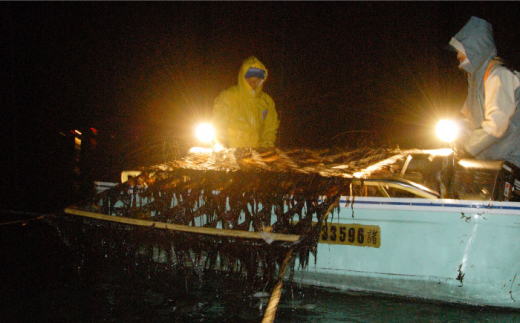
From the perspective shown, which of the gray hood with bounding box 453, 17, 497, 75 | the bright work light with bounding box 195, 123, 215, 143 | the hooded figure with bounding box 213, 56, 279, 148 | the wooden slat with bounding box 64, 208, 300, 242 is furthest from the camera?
the hooded figure with bounding box 213, 56, 279, 148

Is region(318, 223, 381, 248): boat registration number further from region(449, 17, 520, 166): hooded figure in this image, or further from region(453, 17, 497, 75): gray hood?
region(453, 17, 497, 75): gray hood

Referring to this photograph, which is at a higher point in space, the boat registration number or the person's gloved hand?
the person's gloved hand

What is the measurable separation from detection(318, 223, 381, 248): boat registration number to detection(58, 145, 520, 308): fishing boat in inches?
0.4

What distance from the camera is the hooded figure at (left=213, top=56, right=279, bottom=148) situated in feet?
17.8

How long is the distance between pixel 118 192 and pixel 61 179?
8.26 m

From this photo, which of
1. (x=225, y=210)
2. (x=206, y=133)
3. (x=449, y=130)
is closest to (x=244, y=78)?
(x=206, y=133)

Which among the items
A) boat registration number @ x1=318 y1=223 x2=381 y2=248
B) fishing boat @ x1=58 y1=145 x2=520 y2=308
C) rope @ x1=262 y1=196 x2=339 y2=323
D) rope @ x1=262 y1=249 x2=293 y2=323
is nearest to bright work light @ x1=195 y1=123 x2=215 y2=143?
fishing boat @ x1=58 y1=145 x2=520 y2=308

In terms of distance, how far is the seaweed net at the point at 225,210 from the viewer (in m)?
3.13

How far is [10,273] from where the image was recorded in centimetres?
469

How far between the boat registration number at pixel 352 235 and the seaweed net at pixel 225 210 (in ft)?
0.62

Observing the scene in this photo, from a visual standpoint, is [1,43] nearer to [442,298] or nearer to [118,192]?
[118,192]

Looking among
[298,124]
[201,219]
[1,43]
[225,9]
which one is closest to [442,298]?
[201,219]

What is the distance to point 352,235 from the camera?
11.7ft

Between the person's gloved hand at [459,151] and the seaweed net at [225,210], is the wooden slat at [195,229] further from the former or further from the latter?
the person's gloved hand at [459,151]
